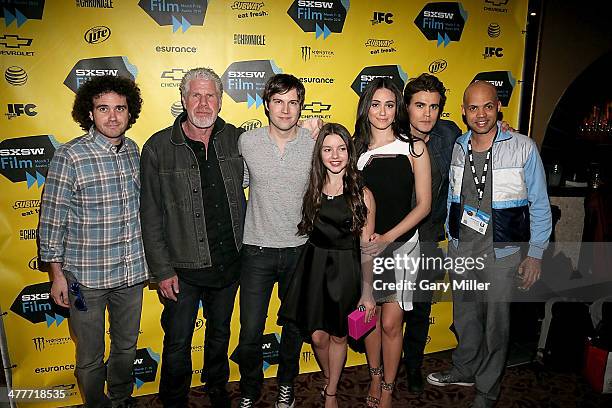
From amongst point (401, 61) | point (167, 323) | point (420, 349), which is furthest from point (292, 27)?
point (420, 349)

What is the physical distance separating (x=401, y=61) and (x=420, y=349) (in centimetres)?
231

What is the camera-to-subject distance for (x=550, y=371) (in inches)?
143

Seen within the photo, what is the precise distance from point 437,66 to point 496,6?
75 centimetres

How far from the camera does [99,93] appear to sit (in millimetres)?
2621

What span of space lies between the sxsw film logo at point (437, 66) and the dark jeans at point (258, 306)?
1.92 metres

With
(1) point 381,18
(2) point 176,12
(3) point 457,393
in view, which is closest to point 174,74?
(2) point 176,12

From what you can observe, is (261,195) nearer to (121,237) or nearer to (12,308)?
(121,237)

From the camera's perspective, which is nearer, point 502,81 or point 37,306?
Result: point 37,306

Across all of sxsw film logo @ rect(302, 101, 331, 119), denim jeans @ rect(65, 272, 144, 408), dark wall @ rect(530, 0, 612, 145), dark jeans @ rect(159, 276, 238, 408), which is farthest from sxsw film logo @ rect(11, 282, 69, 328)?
dark wall @ rect(530, 0, 612, 145)

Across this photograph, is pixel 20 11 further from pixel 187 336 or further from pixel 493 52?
pixel 493 52

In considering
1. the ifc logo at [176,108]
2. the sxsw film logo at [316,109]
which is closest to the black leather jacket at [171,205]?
the ifc logo at [176,108]

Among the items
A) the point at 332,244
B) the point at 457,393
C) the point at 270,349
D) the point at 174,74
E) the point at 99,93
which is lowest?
the point at 457,393

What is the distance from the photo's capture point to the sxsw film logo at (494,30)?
372 centimetres

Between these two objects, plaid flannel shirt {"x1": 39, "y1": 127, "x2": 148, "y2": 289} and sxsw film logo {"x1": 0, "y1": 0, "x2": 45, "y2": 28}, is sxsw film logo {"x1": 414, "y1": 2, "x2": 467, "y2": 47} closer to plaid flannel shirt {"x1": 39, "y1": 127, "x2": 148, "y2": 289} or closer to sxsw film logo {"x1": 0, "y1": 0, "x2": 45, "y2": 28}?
plaid flannel shirt {"x1": 39, "y1": 127, "x2": 148, "y2": 289}
